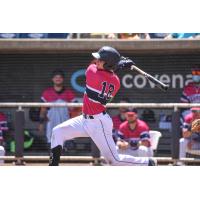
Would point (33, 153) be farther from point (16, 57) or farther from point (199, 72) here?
point (199, 72)

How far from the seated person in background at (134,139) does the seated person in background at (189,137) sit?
418 mm

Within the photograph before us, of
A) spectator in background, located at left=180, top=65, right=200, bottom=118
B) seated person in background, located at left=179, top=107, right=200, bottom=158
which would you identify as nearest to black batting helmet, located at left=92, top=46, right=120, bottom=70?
seated person in background, located at left=179, top=107, right=200, bottom=158

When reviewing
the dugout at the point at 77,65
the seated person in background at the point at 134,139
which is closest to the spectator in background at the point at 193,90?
the dugout at the point at 77,65

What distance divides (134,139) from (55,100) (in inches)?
52.0

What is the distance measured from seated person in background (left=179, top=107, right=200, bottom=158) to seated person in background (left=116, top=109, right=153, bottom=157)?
418 mm

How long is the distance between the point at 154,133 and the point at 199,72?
1.52m

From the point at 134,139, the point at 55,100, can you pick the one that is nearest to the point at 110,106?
the point at 134,139

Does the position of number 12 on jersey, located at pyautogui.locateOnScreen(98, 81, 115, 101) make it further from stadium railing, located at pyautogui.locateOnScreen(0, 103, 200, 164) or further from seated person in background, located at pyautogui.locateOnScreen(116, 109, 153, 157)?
stadium railing, located at pyautogui.locateOnScreen(0, 103, 200, 164)

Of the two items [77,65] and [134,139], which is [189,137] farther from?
[77,65]

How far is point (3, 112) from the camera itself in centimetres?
846
